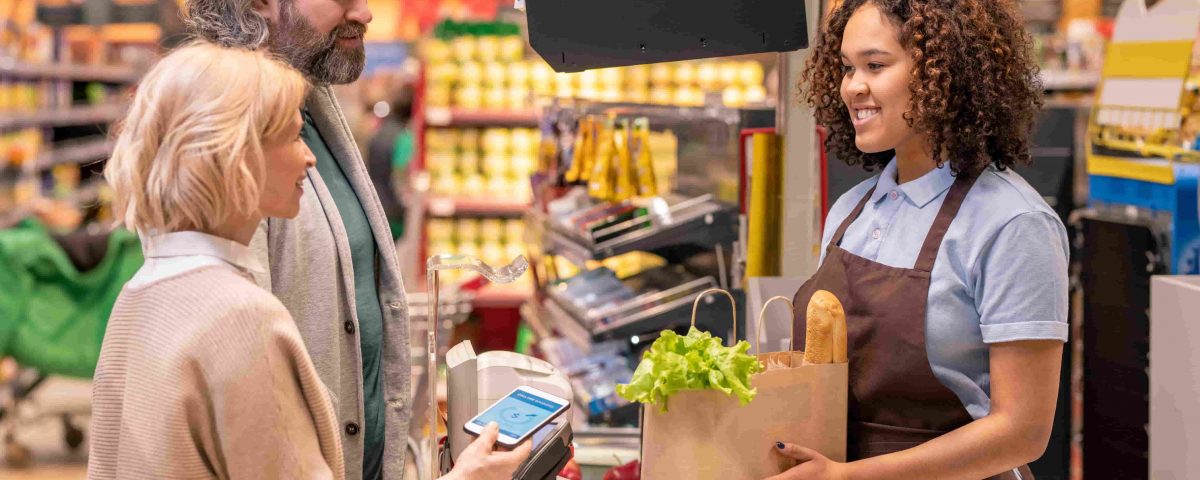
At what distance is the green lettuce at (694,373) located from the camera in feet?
5.36

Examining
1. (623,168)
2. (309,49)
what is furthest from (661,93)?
(309,49)

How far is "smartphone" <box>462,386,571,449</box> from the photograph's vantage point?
1577mm

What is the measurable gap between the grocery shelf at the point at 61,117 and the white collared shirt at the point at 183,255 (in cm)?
660

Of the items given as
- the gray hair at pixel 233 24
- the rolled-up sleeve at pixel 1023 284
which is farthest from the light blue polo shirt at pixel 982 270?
the gray hair at pixel 233 24

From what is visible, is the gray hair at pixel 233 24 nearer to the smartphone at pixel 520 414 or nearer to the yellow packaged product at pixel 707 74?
the smartphone at pixel 520 414

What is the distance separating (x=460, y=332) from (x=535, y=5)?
4939mm

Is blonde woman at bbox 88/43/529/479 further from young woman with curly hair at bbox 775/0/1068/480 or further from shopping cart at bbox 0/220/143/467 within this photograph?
shopping cart at bbox 0/220/143/467

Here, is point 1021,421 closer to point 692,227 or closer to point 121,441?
point 121,441

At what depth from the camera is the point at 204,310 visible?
1300 mm

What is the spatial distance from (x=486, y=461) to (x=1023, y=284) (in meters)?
0.79

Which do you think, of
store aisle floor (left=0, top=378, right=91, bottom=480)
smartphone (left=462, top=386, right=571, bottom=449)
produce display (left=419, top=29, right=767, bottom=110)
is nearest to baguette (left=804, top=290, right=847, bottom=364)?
smartphone (left=462, top=386, right=571, bottom=449)

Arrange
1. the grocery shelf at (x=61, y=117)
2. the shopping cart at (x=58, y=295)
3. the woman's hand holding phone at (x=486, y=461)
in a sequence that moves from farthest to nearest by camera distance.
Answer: the grocery shelf at (x=61, y=117) < the shopping cart at (x=58, y=295) < the woman's hand holding phone at (x=486, y=461)

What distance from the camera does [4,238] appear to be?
5660 millimetres

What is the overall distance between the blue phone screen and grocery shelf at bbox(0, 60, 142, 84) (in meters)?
6.87
